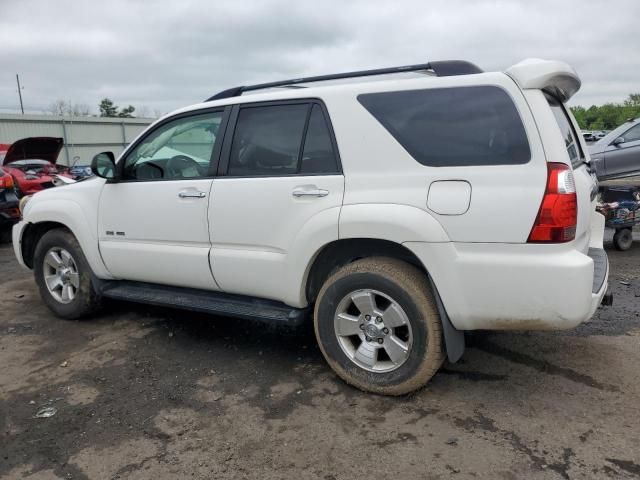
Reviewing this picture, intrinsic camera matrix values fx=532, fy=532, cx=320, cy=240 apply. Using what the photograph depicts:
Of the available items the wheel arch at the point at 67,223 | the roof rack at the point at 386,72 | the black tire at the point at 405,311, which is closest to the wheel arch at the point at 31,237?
the wheel arch at the point at 67,223

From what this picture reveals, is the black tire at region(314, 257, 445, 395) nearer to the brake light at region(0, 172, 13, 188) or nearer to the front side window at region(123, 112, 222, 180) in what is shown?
the front side window at region(123, 112, 222, 180)

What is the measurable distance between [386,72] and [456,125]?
2.30 feet

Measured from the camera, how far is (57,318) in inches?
195

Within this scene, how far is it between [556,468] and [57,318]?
433 centimetres

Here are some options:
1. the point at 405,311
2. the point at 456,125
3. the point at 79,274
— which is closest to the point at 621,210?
the point at 456,125

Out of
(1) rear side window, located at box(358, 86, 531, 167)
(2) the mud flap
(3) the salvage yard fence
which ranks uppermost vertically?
(3) the salvage yard fence

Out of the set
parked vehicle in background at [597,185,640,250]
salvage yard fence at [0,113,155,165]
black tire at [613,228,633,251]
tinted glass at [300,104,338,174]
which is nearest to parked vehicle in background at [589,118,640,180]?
Result: parked vehicle in background at [597,185,640,250]

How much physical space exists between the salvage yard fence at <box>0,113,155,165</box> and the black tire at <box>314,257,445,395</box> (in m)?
17.5

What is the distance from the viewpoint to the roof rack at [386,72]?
123 inches

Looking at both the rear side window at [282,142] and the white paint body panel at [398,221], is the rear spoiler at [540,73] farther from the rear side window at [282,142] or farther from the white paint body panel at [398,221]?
the rear side window at [282,142]

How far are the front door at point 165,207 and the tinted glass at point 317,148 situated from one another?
760 millimetres

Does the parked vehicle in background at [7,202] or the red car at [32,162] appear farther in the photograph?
the red car at [32,162]

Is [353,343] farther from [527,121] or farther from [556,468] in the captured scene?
[527,121]

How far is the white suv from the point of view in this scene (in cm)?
281
